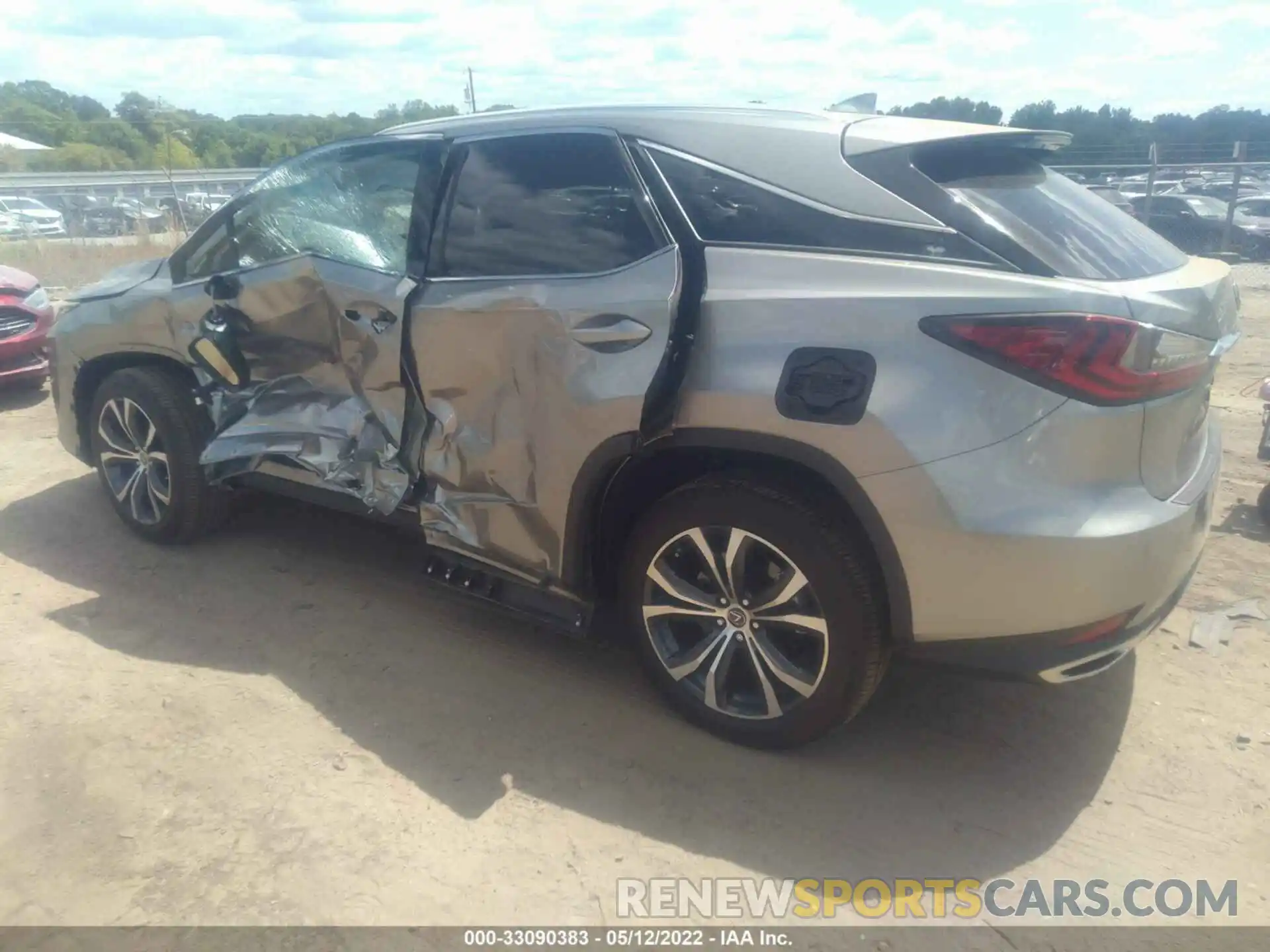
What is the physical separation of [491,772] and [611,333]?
1.42 meters

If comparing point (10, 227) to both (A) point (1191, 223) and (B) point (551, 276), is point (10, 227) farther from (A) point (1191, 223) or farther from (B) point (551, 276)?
(A) point (1191, 223)

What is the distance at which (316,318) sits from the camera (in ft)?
12.2

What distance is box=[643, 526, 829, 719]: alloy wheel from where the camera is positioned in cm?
281

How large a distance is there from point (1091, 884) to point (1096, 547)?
0.91 metres

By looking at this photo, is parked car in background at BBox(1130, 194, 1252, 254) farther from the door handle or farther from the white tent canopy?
the white tent canopy

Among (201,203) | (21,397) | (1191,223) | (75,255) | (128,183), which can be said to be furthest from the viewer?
(201,203)

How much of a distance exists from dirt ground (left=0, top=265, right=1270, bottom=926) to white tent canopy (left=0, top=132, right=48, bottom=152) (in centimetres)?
3516

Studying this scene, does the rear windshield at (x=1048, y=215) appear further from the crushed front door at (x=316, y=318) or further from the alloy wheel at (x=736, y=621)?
the crushed front door at (x=316, y=318)

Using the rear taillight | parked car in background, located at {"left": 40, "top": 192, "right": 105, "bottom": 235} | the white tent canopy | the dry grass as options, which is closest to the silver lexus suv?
the rear taillight

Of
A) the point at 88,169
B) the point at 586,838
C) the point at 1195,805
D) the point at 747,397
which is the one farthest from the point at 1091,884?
the point at 88,169

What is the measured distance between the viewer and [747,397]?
8.80 ft

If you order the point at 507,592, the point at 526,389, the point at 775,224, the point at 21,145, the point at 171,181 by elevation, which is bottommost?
the point at 507,592

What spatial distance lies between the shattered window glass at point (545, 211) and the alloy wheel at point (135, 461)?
6.29 ft

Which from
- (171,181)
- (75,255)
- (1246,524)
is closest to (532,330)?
(1246,524)
